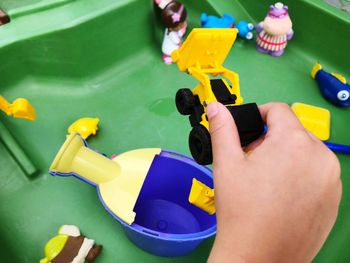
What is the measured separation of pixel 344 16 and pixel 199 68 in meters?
0.59

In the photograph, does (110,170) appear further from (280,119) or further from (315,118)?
(315,118)

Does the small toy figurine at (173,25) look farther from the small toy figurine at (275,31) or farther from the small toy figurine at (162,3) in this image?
the small toy figurine at (275,31)

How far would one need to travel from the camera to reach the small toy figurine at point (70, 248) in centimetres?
64

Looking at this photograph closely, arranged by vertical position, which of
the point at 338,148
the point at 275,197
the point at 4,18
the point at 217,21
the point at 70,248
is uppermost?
the point at 4,18

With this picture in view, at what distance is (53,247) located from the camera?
0.64 metres

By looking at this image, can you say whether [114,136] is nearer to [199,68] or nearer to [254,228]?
[199,68]

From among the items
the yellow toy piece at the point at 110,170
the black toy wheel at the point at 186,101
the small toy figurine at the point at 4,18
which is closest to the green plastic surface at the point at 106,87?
the small toy figurine at the point at 4,18

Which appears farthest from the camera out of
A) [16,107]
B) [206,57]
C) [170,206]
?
[170,206]

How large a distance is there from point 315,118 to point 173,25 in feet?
1.50

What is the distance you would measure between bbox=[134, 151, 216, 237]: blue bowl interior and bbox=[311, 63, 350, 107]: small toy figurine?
0.49 m

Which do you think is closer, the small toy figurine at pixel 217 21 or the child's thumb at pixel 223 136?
the child's thumb at pixel 223 136

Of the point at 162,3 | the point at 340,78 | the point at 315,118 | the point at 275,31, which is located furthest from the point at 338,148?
the point at 162,3

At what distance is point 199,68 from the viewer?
1.87 feet

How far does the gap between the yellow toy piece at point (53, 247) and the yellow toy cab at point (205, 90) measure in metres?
0.34
